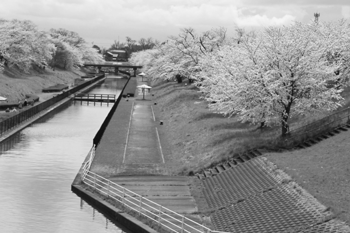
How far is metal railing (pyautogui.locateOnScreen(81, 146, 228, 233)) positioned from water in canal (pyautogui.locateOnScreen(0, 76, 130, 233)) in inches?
48.7

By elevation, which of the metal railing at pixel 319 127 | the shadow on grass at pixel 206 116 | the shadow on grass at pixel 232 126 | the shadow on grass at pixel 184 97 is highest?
the metal railing at pixel 319 127

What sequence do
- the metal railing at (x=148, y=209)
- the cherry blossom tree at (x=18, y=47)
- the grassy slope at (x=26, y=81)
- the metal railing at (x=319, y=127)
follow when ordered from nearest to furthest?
the metal railing at (x=148, y=209), the metal railing at (x=319, y=127), the grassy slope at (x=26, y=81), the cherry blossom tree at (x=18, y=47)

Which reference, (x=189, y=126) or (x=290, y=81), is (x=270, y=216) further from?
(x=189, y=126)

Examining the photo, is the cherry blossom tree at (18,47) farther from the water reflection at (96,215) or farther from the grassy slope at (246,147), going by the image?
the water reflection at (96,215)

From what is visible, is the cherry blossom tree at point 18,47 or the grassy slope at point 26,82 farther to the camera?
the cherry blossom tree at point 18,47

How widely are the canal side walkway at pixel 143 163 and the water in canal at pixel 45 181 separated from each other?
2.22 metres

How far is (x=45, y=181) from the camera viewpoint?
116ft

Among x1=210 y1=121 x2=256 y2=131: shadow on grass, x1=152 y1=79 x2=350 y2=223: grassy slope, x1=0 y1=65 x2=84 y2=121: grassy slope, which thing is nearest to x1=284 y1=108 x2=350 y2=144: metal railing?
Answer: x1=152 y1=79 x2=350 y2=223: grassy slope

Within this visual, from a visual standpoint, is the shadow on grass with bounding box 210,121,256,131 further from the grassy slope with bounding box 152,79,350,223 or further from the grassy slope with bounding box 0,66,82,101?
the grassy slope with bounding box 0,66,82,101

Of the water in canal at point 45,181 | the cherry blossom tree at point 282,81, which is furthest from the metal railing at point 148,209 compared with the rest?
the cherry blossom tree at point 282,81

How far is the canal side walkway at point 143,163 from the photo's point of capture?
97.3 ft

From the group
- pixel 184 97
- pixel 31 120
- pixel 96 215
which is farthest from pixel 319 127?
pixel 184 97

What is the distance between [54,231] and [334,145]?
52.3ft

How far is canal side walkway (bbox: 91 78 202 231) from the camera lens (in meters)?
29.7
